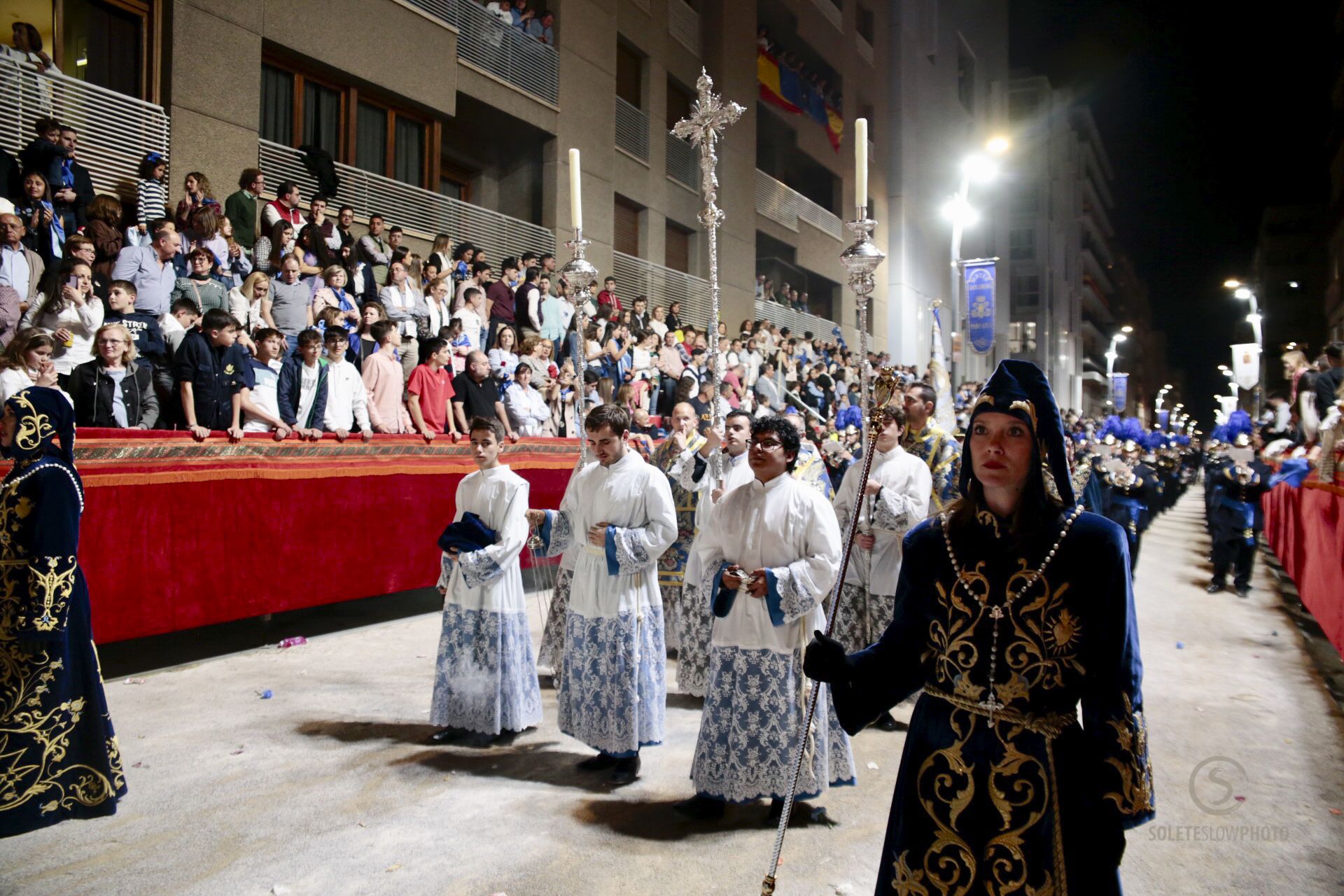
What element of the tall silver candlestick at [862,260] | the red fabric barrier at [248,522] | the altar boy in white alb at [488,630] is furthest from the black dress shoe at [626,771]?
the red fabric barrier at [248,522]

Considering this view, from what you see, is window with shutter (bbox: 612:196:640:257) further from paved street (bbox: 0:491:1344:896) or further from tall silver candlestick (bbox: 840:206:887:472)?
tall silver candlestick (bbox: 840:206:887:472)

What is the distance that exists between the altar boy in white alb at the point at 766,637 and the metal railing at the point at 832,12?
2681 centimetres

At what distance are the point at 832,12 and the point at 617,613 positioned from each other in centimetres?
2816

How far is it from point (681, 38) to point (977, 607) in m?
21.8

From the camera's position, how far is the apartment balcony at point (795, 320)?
78.2 feet

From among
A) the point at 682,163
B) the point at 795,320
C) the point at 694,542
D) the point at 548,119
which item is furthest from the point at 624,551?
the point at 795,320

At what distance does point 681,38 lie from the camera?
834 inches

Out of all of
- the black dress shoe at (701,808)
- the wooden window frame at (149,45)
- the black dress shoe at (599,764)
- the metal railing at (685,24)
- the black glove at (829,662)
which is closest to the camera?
the black glove at (829,662)

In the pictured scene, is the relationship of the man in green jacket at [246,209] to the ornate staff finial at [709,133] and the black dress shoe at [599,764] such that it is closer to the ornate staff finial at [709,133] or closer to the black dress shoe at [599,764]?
the ornate staff finial at [709,133]

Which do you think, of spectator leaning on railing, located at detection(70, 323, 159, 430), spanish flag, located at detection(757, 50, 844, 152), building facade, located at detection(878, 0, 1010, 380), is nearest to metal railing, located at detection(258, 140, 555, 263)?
spectator leaning on railing, located at detection(70, 323, 159, 430)

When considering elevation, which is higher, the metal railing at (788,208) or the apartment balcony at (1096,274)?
the apartment balcony at (1096,274)

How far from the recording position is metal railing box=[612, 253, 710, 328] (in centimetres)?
1908

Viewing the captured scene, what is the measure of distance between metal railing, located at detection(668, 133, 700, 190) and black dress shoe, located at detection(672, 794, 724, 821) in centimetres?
1866

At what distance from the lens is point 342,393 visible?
8.79m
